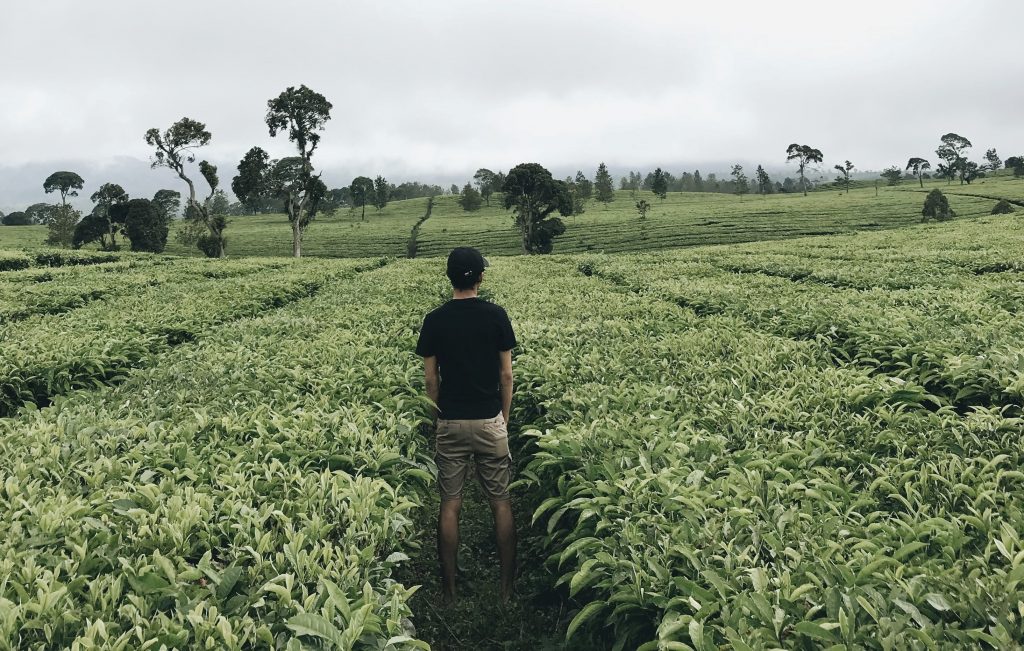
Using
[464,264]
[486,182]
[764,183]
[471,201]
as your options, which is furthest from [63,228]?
[764,183]

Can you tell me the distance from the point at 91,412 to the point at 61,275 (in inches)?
Answer: 945

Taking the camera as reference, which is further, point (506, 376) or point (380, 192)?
point (380, 192)

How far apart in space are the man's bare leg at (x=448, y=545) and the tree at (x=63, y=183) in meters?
155

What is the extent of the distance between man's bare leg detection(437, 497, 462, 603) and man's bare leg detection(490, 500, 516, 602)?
403mm

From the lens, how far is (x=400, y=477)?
4707mm

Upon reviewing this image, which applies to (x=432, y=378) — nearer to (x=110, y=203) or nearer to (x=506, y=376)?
(x=506, y=376)

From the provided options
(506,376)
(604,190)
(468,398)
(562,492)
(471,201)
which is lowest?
(562,492)

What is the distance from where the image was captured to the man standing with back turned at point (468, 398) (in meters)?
5.09

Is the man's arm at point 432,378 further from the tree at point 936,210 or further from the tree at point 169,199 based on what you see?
the tree at point 169,199

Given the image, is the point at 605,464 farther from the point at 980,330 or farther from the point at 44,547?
the point at 980,330

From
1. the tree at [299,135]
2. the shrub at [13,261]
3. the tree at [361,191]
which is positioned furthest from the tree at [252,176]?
the tree at [361,191]

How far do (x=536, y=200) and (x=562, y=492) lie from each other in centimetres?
6596

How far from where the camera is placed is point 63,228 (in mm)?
76125

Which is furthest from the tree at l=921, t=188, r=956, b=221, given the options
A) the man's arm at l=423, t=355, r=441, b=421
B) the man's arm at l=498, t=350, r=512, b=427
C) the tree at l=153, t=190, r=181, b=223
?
the tree at l=153, t=190, r=181, b=223
